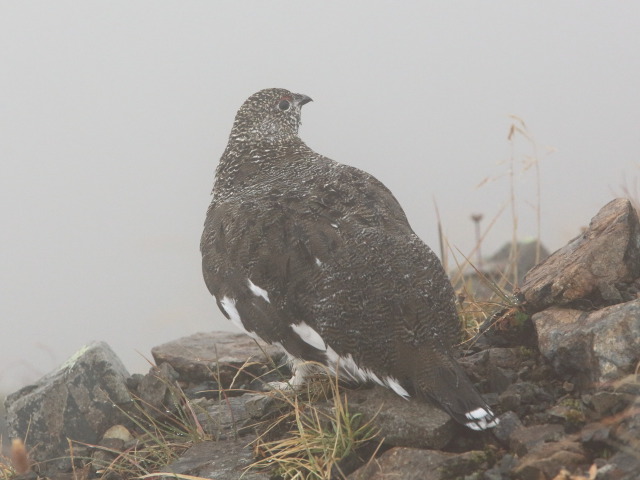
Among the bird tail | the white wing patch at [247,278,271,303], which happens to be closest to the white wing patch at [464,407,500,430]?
the bird tail

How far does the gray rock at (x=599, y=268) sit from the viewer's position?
16.2 feet

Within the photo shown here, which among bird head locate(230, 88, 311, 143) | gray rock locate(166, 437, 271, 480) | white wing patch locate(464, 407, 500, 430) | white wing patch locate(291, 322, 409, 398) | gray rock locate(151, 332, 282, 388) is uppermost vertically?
bird head locate(230, 88, 311, 143)

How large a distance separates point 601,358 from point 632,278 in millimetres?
1048

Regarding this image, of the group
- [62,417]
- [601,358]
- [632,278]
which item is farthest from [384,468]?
[62,417]

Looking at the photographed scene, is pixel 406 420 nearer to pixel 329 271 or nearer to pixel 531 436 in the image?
pixel 531 436

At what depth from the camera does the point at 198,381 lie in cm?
657

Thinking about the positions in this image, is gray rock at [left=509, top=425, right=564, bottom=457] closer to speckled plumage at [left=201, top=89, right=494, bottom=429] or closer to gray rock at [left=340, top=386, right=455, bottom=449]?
speckled plumage at [left=201, top=89, right=494, bottom=429]

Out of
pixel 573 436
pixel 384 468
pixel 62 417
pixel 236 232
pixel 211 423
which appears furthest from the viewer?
pixel 62 417

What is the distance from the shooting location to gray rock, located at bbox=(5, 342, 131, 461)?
19.9 ft

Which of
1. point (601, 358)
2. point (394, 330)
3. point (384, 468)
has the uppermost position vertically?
point (394, 330)

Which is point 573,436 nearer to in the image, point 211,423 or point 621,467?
point 621,467

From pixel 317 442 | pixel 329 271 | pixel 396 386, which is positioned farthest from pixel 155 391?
pixel 396 386

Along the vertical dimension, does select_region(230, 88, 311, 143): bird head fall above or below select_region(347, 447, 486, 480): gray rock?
above

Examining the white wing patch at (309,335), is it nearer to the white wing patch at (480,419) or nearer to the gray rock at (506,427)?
the white wing patch at (480,419)
